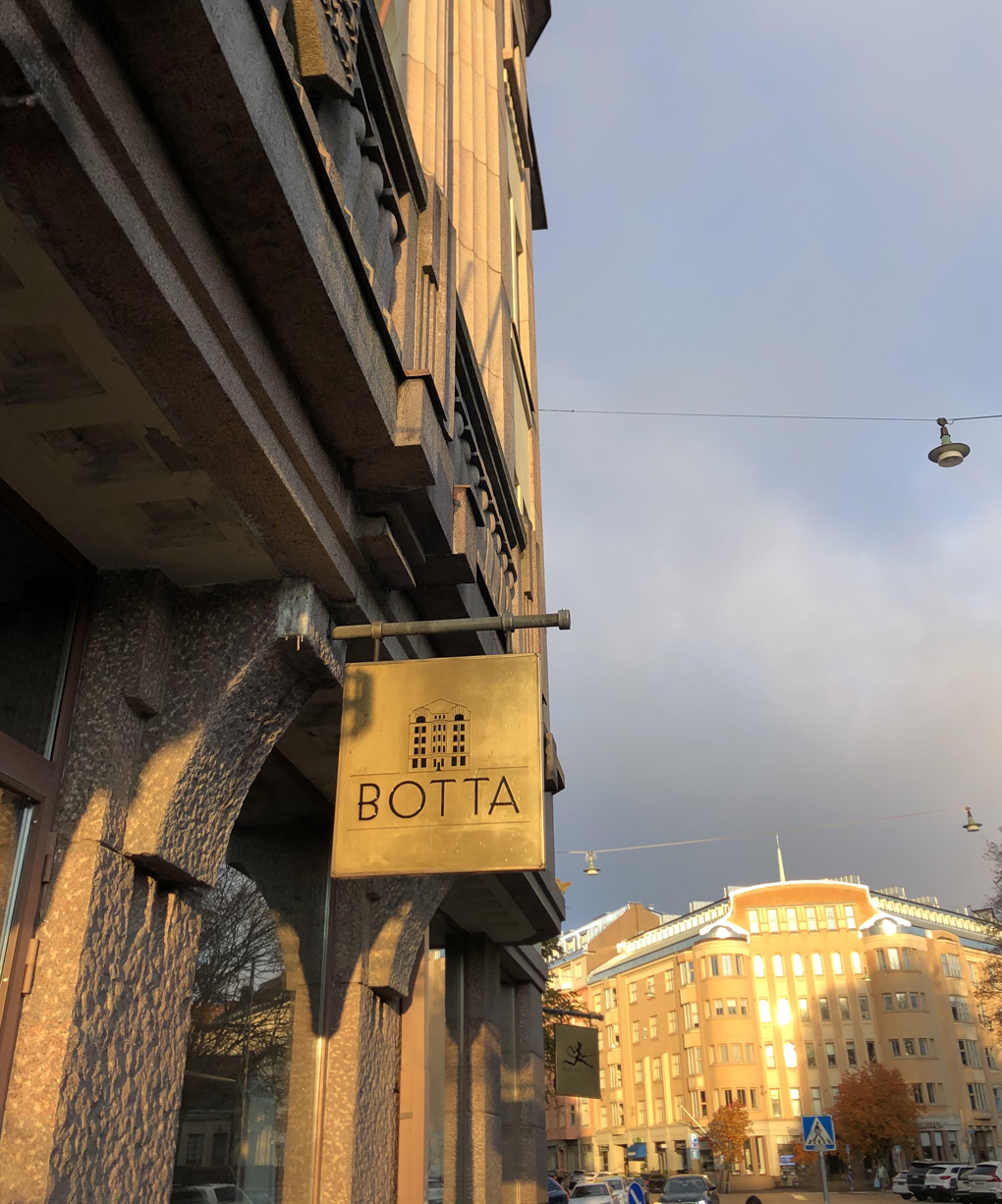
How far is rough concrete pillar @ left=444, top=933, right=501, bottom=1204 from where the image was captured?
1145cm

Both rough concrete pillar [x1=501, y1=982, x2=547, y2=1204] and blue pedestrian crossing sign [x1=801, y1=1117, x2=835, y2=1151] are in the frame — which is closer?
rough concrete pillar [x1=501, y1=982, x2=547, y2=1204]

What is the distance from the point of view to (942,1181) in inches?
1639

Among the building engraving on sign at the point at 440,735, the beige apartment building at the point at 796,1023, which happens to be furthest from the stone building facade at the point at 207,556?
the beige apartment building at the point at 796,1023

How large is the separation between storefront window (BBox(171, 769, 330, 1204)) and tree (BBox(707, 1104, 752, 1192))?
6914 centimetres

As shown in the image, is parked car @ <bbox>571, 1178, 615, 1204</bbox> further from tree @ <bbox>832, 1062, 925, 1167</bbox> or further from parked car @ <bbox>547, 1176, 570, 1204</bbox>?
tree @ <bbox>832, 1062, 925, 1167</bbox>

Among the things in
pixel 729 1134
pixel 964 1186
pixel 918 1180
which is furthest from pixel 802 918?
pixel 964 1186

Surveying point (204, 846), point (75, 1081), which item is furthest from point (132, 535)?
point (75, 1081)

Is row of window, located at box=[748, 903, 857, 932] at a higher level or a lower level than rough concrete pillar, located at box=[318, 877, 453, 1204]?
higher

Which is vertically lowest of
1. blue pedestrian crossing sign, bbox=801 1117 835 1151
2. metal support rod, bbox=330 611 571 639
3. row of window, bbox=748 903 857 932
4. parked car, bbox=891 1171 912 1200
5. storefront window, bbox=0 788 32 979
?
parked car, bbox=891 1171 912 1200

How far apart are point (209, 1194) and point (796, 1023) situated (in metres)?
76.1

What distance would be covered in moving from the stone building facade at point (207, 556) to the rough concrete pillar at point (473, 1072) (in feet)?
14.6

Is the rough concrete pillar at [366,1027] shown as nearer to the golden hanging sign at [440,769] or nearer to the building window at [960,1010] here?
the golden hanging sign at [440,769]

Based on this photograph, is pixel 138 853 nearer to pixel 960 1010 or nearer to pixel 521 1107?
pixel 521 1107

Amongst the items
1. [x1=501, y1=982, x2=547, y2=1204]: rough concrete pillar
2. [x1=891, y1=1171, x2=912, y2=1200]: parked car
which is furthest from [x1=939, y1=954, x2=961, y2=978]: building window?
[x1=501, y1=982, x2=547, y2=1204]: rough concrete pillar
